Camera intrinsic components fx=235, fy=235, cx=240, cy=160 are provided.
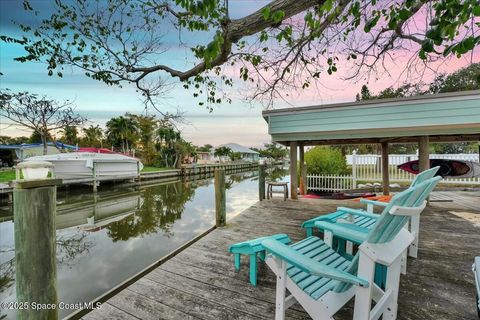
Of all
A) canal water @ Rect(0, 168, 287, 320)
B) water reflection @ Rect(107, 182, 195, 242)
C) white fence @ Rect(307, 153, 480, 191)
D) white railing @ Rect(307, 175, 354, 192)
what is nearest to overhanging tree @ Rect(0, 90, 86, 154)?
canal water @ Rect(0, 168, 287, 320)

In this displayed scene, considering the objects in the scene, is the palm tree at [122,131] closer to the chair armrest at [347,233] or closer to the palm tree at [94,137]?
the palm tree at [94,137]

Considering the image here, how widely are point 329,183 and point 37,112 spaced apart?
58.9 ft

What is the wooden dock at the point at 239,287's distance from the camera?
1950 mm

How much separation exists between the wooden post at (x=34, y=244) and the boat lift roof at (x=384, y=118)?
203 inches

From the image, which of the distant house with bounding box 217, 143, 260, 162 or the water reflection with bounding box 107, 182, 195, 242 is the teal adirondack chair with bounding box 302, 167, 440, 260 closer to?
the water reflection with bounding box 107, 182, 195, 242

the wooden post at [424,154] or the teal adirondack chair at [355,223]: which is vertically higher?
the wooden post at [424,154]

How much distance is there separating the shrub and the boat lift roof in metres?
5.36

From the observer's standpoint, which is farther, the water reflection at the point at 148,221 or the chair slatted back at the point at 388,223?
the water reflection at the point at 148,221

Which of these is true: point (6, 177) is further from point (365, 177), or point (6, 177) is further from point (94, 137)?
point (94, 137)

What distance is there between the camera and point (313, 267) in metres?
1.34

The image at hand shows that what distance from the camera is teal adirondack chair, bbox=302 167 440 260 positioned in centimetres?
206

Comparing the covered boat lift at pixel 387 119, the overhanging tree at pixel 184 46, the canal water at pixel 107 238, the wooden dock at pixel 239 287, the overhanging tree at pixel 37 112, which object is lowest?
the canal water at pixel 107 238

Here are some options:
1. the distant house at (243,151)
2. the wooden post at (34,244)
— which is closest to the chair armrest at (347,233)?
the wooden post at (34,244)

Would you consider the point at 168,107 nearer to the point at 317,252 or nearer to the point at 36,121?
the point at 317,252
